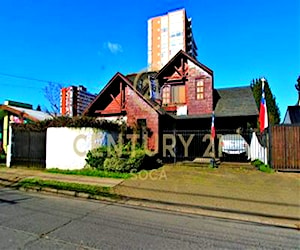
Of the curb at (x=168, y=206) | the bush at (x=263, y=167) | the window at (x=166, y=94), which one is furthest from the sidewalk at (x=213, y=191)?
the window at (x=166, y=94)

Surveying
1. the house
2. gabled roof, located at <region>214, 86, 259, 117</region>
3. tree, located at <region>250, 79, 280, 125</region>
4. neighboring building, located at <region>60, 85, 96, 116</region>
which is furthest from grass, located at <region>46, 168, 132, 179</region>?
tree, located at <region>250, 79, 280, 125</region>

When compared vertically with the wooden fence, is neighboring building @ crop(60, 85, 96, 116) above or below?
above

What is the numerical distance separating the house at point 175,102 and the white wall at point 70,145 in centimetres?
447

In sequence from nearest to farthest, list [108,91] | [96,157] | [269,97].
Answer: [96,157] → [108,91] → [269,97]

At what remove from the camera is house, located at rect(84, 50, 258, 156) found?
55.3ft

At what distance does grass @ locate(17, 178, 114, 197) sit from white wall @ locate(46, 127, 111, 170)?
2.43 meters

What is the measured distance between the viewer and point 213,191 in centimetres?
864

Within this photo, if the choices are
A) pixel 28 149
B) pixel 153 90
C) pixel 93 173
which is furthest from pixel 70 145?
pixel 153 90

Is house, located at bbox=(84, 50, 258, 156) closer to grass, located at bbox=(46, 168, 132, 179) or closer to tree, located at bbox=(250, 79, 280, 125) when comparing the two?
grass, located at bbox=(46, 168, 132, 179)

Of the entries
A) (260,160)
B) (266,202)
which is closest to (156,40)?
(260,160)

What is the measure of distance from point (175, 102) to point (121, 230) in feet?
49.0

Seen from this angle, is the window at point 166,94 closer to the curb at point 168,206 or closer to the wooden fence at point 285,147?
the wooden fence at point 285,147

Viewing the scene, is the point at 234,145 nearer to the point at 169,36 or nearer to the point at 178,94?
the point at 178,94

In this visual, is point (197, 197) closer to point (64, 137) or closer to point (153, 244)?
point (153, 244)
